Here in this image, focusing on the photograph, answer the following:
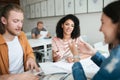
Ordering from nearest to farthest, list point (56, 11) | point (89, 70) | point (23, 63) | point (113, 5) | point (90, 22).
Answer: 1. point (113, 5)
2. point (89, 70)
3. point (23, 63)
4. point (90, 22)
5. point (56, 11)

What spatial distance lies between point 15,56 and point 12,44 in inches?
3.8

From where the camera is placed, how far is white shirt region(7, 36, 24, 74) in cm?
133

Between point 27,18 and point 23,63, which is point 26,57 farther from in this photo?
point 27,18

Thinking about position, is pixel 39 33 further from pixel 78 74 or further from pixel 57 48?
pixel 78 74

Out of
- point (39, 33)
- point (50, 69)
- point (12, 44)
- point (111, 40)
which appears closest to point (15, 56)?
point (12, 44)

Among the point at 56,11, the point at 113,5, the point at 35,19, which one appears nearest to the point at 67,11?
the point at 56,11

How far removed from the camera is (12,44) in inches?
52.7

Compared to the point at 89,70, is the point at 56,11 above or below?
above

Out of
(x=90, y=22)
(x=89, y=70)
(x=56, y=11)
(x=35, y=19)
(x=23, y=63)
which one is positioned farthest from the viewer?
(x=35, y=19)

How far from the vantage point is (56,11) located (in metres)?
4.89

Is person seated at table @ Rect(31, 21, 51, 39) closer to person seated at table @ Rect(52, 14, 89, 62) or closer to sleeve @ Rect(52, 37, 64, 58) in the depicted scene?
person seated at table @ Rect(52, 14, 89, 62)

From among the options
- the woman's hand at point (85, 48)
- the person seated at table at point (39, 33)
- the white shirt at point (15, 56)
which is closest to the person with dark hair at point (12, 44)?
the white shirt at point (15, 56)

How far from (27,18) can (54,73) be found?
A: 5.56m

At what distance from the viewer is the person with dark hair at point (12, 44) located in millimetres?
1274
